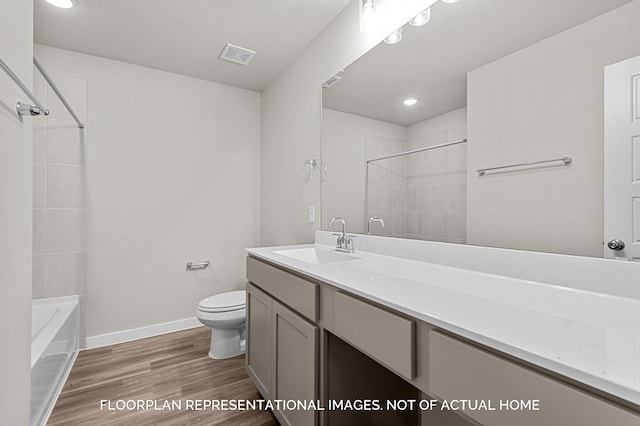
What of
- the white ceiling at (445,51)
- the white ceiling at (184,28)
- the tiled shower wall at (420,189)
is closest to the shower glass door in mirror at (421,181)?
the tiled shower wall at (420,189)

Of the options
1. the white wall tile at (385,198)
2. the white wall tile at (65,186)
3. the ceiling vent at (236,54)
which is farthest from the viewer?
the ceiling vent at (236,54)

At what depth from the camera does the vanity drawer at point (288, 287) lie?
1.15 metres

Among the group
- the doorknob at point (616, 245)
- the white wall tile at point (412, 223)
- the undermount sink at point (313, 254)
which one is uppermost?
the white wall tile at point (412, 223)

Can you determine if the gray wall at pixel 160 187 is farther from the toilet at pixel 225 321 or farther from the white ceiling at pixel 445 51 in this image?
the white ceiling at pixel 445 51

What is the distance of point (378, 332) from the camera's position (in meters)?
0.84

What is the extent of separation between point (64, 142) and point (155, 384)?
6.09ft

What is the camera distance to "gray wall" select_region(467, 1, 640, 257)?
876 mm

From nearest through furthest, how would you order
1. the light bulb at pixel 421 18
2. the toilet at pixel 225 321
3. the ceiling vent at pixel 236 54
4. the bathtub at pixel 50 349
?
1. the light bulb at pixel 421 18
2. the bathtub at pixel 50 349
3. the toilet at pixel 225 321
4. the ceiling vent at pixel 236 54

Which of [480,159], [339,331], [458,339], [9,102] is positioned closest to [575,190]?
[480,159]

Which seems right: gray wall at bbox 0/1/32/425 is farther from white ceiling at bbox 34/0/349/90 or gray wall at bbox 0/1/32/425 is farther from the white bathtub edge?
white ceiling at bbox 34/0/349/90

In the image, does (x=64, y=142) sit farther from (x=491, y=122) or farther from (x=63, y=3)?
(x=491, y=122)

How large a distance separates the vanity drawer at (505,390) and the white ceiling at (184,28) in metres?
2.04

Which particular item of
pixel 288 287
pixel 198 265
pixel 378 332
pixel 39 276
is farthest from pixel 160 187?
pixel 378 332

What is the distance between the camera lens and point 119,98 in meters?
2.51
